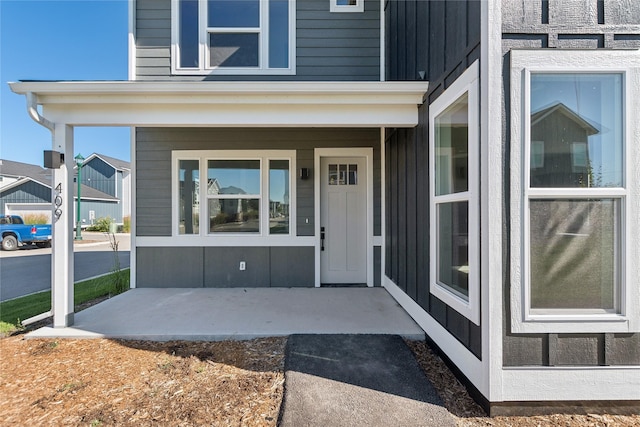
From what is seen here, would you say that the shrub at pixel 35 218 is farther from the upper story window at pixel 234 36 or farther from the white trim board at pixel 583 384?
the white trim board at pixel 583 384

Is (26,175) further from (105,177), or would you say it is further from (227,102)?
(227,102)

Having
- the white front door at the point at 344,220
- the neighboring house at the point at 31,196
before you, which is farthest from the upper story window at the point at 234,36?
the neighboring house at the point at 31,196

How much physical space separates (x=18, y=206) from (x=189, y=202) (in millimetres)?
20940

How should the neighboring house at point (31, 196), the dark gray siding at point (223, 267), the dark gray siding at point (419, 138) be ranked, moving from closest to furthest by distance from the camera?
the dark gray siding at point (419, 138) → the dark gray siding at point (223, 267) → the neighboring house at point (31, 196)

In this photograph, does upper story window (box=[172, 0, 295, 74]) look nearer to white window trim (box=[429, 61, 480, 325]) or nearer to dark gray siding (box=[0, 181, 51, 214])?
white window trim (box=[429, 61, 480, 325])

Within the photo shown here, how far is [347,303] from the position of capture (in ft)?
14.0

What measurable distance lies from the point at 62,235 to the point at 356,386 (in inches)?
136

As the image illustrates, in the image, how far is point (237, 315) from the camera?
3.77m

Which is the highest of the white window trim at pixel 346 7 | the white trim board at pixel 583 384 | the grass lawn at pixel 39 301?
the white window trim at pixel 346 7

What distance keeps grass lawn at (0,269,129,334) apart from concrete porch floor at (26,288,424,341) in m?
0.44

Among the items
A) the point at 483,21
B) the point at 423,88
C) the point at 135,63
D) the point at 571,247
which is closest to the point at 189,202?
→ the point at 135,63

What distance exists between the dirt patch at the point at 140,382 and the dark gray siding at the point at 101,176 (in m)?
28.9

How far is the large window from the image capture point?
516 centimetres

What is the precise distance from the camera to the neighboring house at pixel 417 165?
2059 mm
